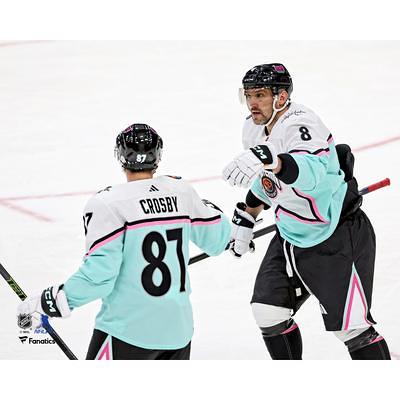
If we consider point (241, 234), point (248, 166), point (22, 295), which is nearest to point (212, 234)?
point (248, 166)

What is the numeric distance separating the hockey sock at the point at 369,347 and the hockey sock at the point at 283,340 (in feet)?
0.73

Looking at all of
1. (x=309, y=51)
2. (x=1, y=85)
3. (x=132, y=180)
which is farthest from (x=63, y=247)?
(x=309, y=51)

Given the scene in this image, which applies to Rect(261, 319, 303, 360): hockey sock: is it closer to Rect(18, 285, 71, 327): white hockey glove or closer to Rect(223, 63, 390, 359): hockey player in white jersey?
Rect(223, 63, 390, 359): hockey player in white jersey

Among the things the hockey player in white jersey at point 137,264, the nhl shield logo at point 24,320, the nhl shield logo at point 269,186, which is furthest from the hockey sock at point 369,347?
the nhl shield logo at point 24,320

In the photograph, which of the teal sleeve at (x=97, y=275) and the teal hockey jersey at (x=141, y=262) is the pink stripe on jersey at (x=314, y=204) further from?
the teal sleeve at (x=97, y=275)

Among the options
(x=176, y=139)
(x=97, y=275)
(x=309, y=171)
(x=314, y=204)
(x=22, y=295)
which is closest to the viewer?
(x=97, y=275)

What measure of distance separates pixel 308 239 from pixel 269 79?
576 mm

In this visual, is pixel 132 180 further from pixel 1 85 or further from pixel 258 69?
pixel 1 85

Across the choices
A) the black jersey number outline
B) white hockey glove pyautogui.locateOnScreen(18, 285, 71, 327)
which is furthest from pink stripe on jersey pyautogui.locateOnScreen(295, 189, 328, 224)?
white hockey glove pyautogui.locateOnScreen(18, 285, 71, 327)

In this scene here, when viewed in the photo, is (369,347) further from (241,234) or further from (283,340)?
(241,234)

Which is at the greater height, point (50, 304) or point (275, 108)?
point (275, 108)

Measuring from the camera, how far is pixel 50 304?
2299 millimetres

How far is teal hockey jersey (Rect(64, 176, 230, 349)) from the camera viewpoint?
87.8 inches

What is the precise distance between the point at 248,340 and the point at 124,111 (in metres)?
2.24
